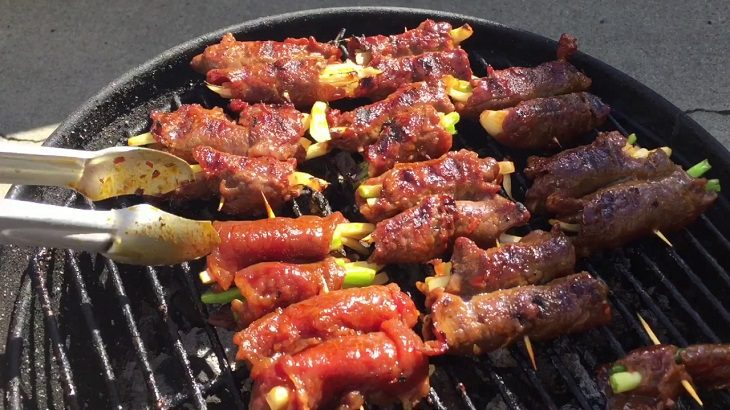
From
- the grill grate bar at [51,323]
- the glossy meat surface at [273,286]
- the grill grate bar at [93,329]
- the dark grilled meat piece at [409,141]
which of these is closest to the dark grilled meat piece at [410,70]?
the dark grilled meat piece at [409,141]

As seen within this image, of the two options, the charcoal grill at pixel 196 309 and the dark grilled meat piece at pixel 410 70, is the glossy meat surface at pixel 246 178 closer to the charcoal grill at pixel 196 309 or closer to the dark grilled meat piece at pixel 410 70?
the charcoal grill at pixel 196 309

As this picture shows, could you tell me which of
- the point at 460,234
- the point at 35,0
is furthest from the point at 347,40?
the point at 35,0

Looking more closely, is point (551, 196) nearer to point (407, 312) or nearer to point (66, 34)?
point (407, 312)

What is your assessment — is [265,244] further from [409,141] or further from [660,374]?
[660,374]

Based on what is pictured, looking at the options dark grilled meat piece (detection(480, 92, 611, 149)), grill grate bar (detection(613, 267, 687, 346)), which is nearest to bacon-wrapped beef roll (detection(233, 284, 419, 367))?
grill grate bar (detection(613, 267, 687, 346))

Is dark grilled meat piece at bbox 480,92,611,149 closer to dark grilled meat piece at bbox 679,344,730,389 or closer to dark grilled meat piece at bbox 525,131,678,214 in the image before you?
dark grilled meat piece at bbox 525,131,678,214

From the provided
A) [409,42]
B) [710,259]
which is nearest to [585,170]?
[710,259]
